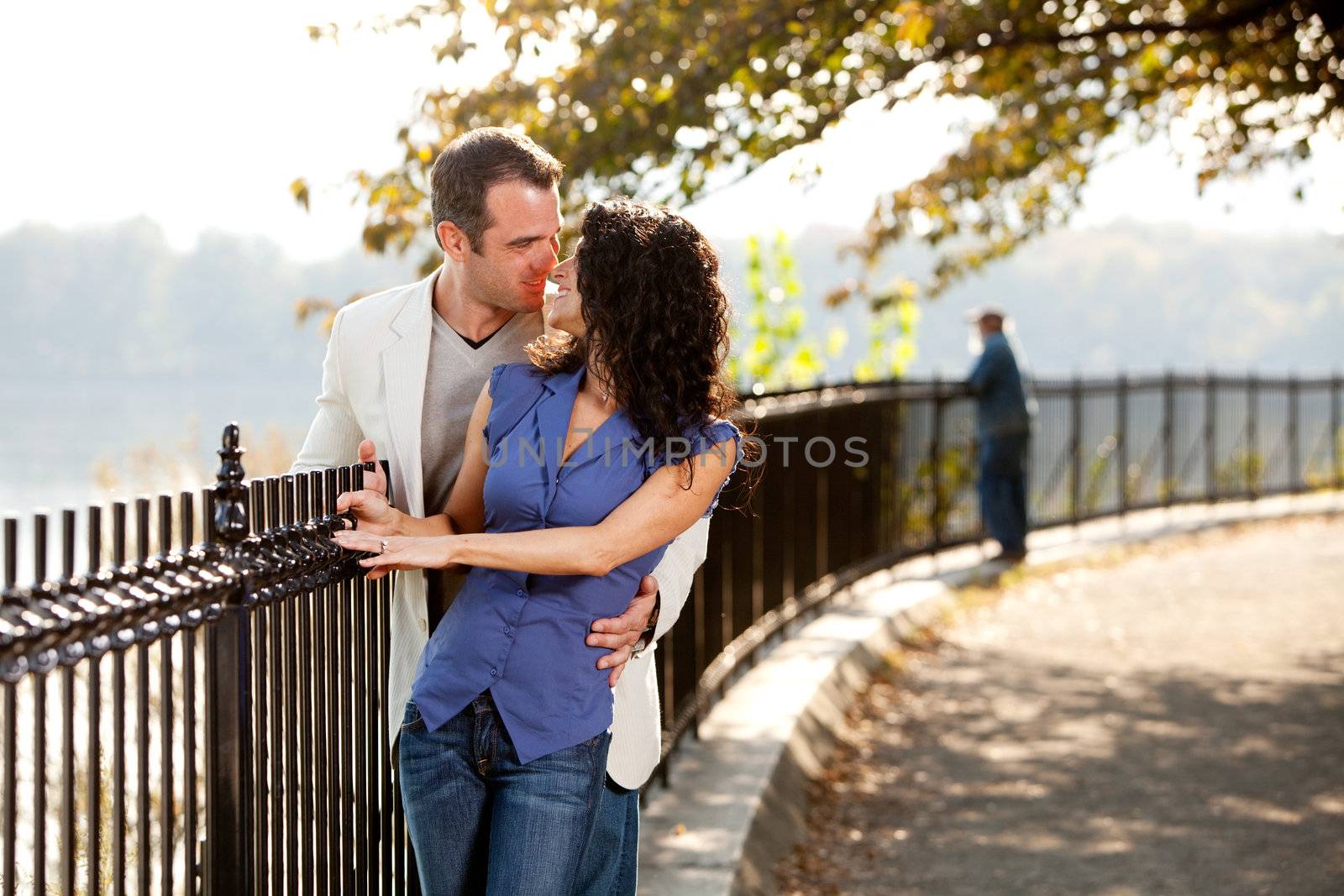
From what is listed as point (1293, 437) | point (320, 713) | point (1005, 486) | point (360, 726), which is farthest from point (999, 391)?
point (320, 713)

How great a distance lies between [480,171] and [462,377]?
475 millimetres

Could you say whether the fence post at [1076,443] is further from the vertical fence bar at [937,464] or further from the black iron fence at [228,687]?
the black iron fence at [228,687]

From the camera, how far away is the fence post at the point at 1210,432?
18469 millimetres

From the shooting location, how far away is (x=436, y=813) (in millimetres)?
2951

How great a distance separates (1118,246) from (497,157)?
114 metres

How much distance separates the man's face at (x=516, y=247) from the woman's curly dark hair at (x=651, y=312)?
14.1 inches

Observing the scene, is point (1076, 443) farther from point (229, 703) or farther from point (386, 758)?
point (229, 703)

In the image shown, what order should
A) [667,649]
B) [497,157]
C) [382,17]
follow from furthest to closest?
[382,17] < [667,649] < [497,157]

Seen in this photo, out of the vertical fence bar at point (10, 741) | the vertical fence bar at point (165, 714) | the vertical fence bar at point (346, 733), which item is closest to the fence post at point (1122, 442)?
the vertical fence bar at point (346, 733)

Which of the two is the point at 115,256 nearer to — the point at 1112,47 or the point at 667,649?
the point at 1112,47

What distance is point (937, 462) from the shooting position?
1245 cm

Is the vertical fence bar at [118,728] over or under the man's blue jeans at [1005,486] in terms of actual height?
over

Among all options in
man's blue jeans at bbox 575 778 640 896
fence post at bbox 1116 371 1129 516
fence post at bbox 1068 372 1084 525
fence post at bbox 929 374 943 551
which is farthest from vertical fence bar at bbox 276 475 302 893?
fence post at bbox 1116 371 1129 516

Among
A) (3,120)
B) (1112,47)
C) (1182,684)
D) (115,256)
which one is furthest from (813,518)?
(3,120)
